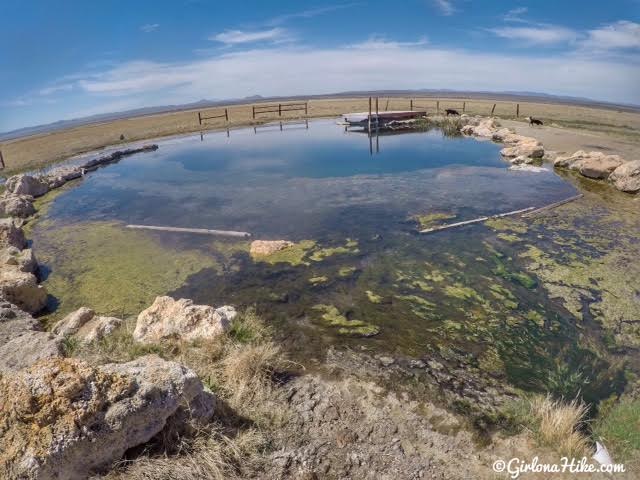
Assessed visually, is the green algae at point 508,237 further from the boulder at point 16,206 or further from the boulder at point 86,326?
the boulder at point 16,206

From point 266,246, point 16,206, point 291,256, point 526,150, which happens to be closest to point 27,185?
point 16,206

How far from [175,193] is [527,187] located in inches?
680

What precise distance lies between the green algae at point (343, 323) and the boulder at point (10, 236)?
35.0 ft

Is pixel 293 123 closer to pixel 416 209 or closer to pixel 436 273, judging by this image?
pixel 416 209

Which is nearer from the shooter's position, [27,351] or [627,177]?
[27,351]

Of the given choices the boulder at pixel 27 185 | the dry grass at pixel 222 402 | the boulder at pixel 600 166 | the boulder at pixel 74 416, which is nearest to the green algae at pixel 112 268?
the dry grass at pixel 222 402

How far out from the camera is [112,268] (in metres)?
11.0

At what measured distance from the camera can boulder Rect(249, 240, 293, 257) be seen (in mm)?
11050

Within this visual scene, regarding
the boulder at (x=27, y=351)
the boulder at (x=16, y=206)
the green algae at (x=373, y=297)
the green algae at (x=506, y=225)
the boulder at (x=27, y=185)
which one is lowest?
the green algae at (x=373, y=297)

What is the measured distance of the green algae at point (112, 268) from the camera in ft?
30.7

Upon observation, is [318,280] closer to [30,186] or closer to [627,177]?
[627,177]

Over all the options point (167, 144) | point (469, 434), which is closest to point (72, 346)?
point (469, 434)

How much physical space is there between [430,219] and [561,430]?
9.34 meters

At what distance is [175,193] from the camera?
61.9 feet
